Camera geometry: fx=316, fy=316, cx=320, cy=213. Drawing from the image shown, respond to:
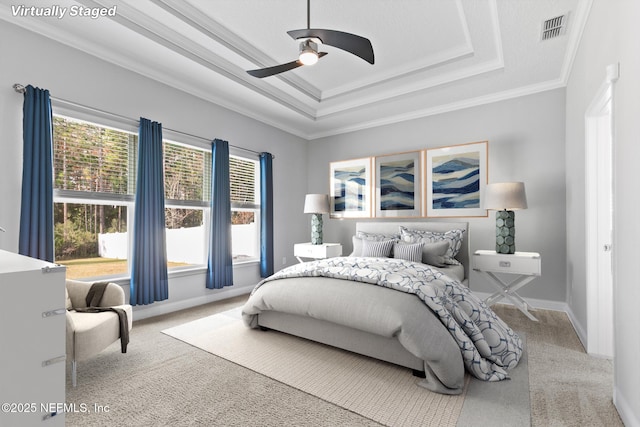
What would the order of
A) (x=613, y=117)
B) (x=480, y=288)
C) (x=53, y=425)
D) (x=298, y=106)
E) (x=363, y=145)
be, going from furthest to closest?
(x=363, y=145), (x=298, y=106), (x=480, y=288), (x=613, y=117), (x=53, y=425)

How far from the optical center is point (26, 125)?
2.61 metres

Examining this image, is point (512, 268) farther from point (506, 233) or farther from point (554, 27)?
point (554, 27)

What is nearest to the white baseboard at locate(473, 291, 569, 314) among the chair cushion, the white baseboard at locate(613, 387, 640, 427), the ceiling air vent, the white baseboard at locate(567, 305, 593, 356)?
the white baseboard at locate(567, 305, 593, 356)

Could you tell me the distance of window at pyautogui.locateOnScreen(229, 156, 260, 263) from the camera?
4.72 metres

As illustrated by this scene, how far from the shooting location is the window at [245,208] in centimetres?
472

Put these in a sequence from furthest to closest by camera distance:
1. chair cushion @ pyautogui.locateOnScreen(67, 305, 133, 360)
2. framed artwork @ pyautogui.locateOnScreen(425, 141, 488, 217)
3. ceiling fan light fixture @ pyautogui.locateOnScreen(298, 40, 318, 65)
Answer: framed artwork @ pyautogui.locateOnScreen(425, 141, 488, 217) < ceiling fan light fixture @ pyautogui.locateOnScreen(298, 40, 318, 65) < chair cushion @ pyautogui.locateOnScreen(67, 305, 133, 360)

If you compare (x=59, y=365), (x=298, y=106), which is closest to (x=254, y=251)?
(x=298, y=106)

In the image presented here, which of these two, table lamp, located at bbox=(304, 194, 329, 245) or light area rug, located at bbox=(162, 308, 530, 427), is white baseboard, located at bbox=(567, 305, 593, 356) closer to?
light area rug, located at bbox=(162, 308, 530, 427)

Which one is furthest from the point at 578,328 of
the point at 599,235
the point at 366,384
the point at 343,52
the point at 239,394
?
the point at 343,52

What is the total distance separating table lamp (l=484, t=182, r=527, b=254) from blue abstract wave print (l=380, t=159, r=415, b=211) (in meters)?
1.27

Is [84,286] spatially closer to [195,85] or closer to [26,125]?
[26,125]

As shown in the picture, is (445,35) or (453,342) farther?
(445,35)

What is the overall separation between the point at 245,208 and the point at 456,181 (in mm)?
3100

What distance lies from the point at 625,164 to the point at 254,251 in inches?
172
